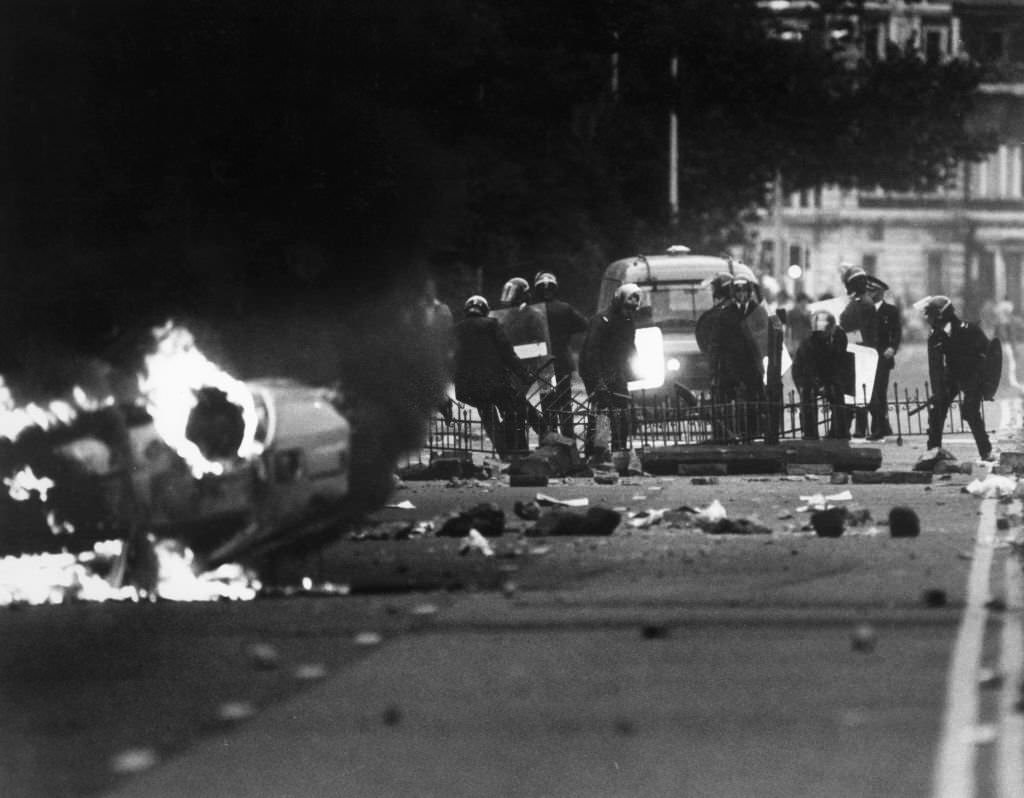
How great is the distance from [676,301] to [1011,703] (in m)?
24.6

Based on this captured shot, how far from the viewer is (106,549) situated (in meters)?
13.1

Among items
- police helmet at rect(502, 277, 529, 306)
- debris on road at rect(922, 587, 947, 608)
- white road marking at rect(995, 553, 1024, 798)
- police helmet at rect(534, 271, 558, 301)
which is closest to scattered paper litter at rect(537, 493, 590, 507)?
white road marking at rect(995, 553, 1024, 798)

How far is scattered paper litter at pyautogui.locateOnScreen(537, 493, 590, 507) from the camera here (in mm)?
18328

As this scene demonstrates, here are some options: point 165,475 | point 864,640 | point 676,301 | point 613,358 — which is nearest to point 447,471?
point 613,358

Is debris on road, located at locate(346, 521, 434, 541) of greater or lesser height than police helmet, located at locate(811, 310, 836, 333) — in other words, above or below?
below

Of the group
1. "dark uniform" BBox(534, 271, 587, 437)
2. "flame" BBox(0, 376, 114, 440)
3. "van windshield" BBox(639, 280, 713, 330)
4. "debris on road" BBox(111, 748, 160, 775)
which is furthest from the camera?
"van windshield" BBox(639, 280, 713, 330)

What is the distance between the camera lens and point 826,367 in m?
27.8

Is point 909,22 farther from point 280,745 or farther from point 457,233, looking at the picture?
point 280,745

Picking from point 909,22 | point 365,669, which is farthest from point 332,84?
point 909,22

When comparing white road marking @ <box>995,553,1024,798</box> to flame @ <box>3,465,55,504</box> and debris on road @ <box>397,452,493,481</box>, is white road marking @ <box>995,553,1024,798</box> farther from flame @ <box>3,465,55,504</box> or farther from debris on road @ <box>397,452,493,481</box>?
debris on road @ <box>397,452,493,481</box>

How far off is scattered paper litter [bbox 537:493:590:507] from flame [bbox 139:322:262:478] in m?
5.37

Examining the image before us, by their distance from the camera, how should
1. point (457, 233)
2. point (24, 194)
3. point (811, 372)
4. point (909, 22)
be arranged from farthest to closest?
1. point (909, 22)
2. point (811, 372)
3. point (457, 233)
4. point (24, 194)

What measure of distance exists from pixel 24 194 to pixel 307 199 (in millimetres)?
2188

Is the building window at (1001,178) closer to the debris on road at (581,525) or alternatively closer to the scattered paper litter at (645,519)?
the scattered paper litter at (645,519)
